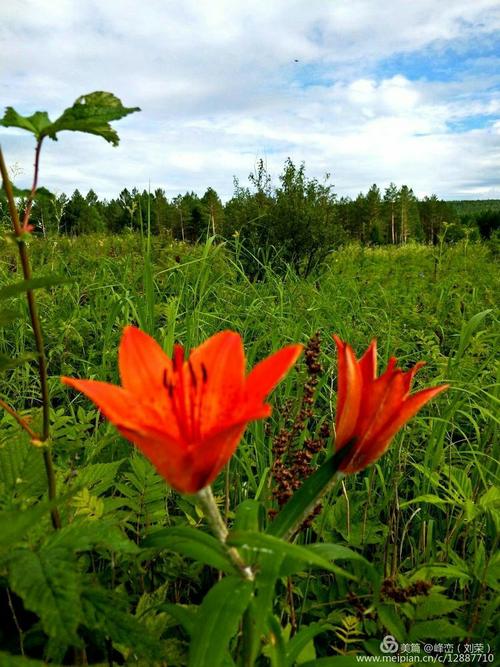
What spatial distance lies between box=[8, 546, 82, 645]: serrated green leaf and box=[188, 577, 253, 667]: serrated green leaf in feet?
0.51

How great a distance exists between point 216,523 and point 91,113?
2.14 ft

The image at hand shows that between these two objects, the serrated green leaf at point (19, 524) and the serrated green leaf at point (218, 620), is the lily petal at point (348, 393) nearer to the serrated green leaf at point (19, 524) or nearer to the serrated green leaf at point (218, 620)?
the serrated green leaf at point (218, 620)

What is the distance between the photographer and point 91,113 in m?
0.88

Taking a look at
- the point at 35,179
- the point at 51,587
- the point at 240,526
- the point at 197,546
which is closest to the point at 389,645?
the point at 240,526

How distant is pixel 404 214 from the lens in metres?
52.5

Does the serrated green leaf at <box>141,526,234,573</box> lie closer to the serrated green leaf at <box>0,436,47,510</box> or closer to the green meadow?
the green meadow

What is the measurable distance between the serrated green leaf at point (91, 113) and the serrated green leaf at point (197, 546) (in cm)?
64

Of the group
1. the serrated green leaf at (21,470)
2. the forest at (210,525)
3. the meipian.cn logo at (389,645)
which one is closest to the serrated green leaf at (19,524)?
the forest at (210,525)

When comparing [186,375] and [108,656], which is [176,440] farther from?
[108,656]

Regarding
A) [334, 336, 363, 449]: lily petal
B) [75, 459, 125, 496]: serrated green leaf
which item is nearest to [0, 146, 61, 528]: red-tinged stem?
[75, 459, 125, 496]: serrated green leaf

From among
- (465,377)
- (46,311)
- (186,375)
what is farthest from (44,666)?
(46,311)

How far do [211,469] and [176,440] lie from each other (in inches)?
2.5

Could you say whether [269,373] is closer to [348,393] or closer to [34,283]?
[348,393]

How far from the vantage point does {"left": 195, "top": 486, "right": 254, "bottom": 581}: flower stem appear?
2.32 ft
